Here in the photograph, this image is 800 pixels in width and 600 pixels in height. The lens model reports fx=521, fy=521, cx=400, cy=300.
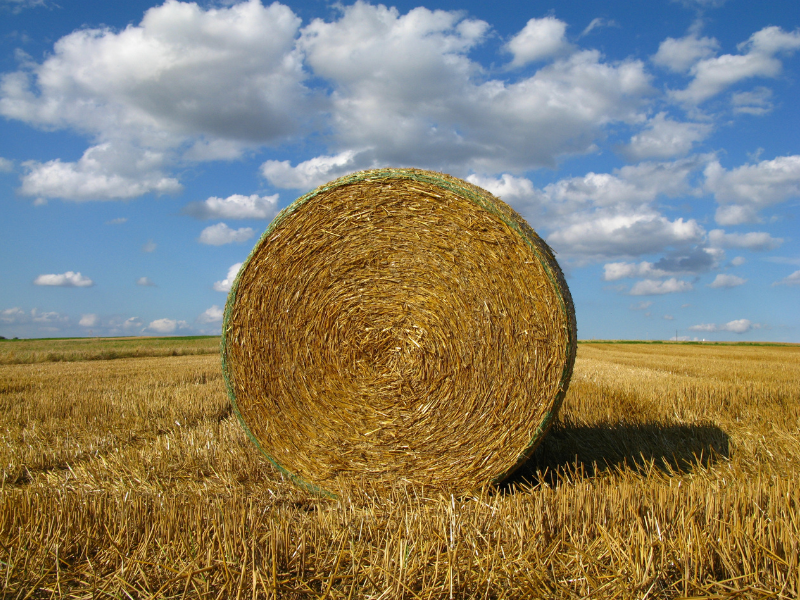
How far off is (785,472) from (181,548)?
14.1 feet

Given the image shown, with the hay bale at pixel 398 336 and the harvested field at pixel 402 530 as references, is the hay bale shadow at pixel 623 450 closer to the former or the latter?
the harvested field at pixel 402 530

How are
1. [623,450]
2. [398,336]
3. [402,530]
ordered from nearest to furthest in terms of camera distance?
[402,530] → [398,336] → [623,450]

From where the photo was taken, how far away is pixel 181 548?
265 cm

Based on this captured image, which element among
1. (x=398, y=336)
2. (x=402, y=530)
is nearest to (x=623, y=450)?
(x=398, y=336)

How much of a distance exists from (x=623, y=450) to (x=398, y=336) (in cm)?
242

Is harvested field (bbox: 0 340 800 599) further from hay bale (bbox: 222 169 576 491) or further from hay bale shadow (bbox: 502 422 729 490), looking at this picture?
hay bale (bbox: 222 169 576 491)

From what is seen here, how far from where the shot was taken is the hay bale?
360 centimetres

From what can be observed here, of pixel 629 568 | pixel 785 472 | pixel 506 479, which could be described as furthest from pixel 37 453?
pixel 785 472

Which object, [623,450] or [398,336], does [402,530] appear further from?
[623,450]

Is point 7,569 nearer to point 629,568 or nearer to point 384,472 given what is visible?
point 384,472

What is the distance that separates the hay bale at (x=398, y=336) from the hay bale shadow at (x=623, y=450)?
2.31 ft

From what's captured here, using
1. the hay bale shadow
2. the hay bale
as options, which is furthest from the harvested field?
the hay bale

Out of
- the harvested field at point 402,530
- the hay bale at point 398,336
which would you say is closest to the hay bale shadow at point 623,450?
the harvested field at point 402,530

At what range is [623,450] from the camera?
4641mm
